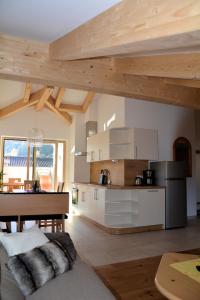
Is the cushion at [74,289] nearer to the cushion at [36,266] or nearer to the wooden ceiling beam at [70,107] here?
the cushion at [36,266]

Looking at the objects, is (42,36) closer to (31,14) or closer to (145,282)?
(31,14)

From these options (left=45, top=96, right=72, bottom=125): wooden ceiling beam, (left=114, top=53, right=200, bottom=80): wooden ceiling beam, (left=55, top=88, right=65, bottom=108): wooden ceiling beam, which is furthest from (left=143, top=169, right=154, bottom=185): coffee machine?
(left=45, top=96, right=72, bottom=125): wooden ceiling beam

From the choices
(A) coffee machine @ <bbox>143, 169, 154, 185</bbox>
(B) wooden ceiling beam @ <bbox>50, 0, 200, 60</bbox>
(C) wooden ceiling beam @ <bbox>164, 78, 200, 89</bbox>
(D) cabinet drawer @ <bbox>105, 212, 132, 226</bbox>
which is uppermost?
(C) wooden ceiling beam @ <bbox>164, 78, 200, 89</bbox>

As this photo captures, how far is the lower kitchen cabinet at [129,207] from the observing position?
5191 mm

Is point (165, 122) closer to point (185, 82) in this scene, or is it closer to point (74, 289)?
point (185, 82)

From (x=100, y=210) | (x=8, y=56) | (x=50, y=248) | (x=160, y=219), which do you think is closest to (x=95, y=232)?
(x=100, y=210)

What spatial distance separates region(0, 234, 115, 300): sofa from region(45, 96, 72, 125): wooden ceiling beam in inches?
238

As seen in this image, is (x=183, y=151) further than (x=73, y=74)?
Yes

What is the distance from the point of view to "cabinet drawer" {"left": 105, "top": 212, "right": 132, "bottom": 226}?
203 inches

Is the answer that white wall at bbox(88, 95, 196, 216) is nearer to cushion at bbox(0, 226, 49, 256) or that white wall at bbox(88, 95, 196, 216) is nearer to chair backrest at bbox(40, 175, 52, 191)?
chair backrest at bbox(40, 175, 52, 191)

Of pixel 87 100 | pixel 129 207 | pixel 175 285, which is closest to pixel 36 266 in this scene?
pixel 175 285

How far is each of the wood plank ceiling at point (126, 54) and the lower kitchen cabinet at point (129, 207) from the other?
214 centimetres

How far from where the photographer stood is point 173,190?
18.0 ft

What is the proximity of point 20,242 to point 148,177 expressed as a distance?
13.7 feet
